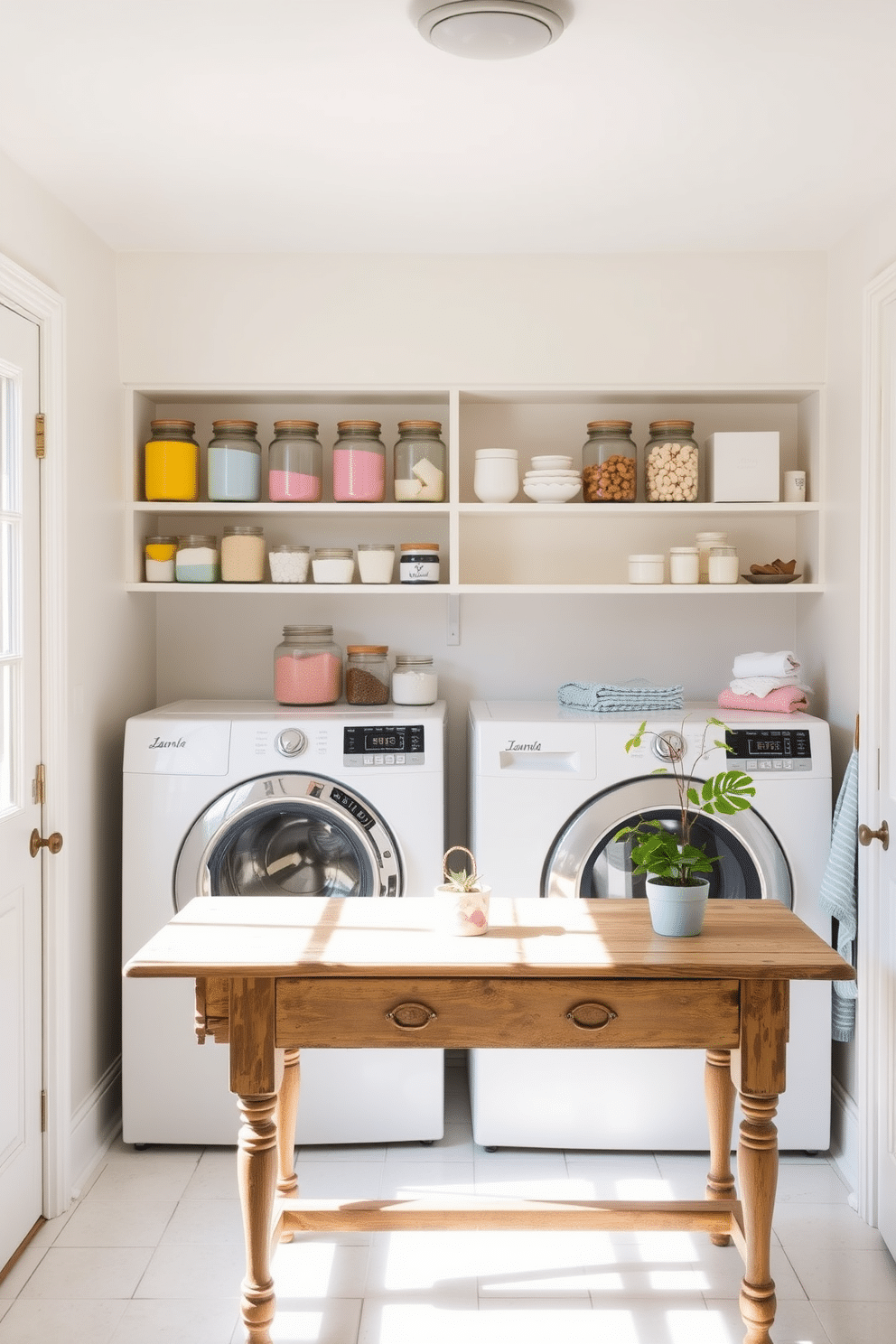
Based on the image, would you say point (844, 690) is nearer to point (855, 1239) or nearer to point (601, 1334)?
point (855, 1239)

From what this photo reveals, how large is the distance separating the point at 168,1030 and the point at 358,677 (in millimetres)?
1071

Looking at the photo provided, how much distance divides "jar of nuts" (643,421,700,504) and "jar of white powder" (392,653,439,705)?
0.80 meters

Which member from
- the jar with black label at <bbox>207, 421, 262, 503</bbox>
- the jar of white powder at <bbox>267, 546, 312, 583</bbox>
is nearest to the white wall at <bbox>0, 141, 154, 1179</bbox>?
the jar with black label at <bbox>207, 421, 262, 503</bbox>

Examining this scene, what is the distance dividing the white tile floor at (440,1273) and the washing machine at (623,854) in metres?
0.11

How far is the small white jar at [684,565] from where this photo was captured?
126 inches

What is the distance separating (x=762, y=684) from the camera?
3.11 metres

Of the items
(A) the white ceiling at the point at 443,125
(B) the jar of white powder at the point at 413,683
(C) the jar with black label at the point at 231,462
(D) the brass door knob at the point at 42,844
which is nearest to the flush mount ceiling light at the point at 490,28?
(A) the white ceiling at the point at 443,125

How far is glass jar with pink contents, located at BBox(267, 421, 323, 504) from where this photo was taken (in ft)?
10.5

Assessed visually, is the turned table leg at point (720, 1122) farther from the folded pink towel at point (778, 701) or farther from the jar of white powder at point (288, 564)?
the jar of white powder at point (288, 564)

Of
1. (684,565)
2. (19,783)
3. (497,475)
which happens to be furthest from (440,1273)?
(497,475)

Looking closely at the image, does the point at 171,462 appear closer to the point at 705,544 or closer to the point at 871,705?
the point at 705,544

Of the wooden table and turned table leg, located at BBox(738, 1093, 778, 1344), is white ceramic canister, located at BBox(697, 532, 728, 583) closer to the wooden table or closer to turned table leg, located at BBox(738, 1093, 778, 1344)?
the wooden table

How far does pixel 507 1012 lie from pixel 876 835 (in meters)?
1.08

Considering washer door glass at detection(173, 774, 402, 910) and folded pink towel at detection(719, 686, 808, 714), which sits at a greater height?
folded pink towel at detection(719, 686, 808, 714)
